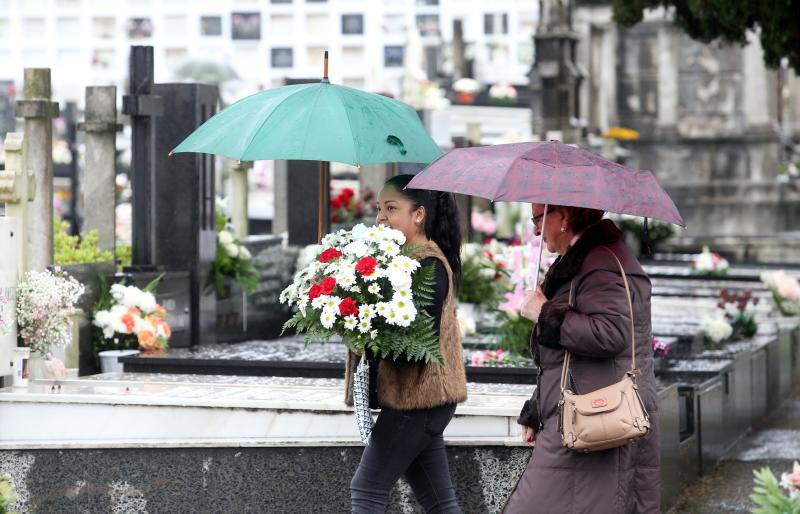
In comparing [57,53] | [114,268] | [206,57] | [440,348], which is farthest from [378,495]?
[57,53]

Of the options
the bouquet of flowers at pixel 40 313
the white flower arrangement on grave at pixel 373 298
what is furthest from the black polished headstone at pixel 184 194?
the white flower arrangement on grave at pixel 373 298

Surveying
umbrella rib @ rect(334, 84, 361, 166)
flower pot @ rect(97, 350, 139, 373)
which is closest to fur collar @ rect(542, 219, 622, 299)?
umbrella rib @ rect(334, 84, 361, 166)

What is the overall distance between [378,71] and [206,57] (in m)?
11.9

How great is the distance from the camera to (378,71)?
51156 mm

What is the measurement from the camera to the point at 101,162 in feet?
31.7

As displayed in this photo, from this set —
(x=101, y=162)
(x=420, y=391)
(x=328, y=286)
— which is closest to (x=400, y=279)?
(x=328, y=286)

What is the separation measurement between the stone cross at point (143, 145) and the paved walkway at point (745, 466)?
3.62 meters

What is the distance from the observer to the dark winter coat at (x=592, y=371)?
15.3ft

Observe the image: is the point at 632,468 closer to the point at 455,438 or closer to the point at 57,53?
the point at 455,438

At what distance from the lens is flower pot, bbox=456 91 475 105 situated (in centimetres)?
3706

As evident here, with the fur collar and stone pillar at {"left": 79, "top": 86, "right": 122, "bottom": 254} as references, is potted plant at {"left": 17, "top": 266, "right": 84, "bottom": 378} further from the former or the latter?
the fur collar

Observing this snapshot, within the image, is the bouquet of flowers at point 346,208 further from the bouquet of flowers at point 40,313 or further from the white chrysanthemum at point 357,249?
the white chrysanthemum at point 357,249

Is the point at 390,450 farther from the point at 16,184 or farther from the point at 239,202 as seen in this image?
the point at 239,202

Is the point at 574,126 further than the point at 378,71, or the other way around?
the point at 378,71
